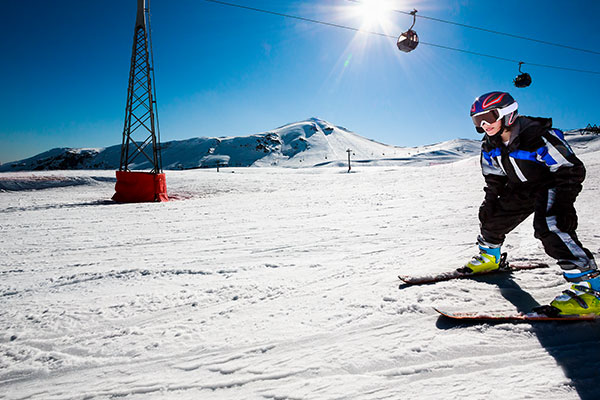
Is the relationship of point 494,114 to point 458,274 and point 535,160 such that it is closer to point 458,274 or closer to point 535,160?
point 535,160

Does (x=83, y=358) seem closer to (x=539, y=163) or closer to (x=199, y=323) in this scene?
(x=199, y=323)

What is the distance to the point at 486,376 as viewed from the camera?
4.60ft

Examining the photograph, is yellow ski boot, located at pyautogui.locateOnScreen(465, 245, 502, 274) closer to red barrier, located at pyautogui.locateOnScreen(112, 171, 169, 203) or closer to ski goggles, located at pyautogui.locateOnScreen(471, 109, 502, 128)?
ski goggles, located at pyautogui.locateOnScreen(471, 109, 502, 128)

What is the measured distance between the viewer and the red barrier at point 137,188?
974 centimetres

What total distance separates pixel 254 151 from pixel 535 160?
154 m

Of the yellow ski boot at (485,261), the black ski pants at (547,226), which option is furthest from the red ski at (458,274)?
the black ski pants at (547,226)

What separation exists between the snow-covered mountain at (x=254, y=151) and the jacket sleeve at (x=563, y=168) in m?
121

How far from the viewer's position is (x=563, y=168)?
6.68 ft

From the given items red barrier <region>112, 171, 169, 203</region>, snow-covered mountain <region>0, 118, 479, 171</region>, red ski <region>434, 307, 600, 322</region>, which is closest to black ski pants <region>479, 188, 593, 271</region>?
red ski <region>434, 307, 600, 322</region>

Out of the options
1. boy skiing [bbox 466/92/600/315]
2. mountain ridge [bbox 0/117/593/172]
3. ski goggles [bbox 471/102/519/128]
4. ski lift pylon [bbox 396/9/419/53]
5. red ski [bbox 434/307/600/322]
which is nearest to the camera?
red ski [bbox 434/307/600/322]

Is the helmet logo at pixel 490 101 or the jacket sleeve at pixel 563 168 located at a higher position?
the helmet logo at pixel 490 101

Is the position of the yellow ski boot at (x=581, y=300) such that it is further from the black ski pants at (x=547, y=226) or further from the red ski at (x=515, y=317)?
the black ski pants at (x=547, y=226)

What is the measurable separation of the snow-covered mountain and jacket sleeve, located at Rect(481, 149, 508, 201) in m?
120

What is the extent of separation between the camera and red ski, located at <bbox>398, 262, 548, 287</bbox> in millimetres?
2479
